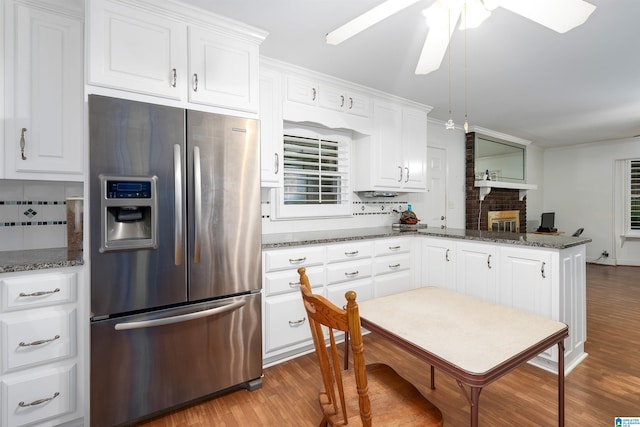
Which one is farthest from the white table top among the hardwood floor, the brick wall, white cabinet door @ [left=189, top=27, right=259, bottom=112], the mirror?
the mirror

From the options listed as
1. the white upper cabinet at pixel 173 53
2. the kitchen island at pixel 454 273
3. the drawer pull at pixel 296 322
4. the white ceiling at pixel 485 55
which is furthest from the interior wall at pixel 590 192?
the white upper cabinet at pixel 173 53

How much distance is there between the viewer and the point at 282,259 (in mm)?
2363

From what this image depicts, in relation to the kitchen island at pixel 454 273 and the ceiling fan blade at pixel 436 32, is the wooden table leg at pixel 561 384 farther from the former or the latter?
the ceiling fan blade at pixel 436 32

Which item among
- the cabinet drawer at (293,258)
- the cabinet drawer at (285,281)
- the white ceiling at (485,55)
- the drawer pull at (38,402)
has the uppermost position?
the white ceiling at (485,55)

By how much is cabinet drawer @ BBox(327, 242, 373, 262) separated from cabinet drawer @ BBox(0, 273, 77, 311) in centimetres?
169

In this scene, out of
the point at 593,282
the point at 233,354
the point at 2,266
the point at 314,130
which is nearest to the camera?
the point at 2,266

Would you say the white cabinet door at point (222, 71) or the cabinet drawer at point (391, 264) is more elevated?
the white cabinet door at point (222, 71)

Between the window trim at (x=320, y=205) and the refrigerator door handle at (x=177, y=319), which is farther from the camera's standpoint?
the window trim at (x=320, y=205)

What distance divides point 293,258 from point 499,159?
456 centimetres

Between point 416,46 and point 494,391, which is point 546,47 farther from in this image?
point 494,391

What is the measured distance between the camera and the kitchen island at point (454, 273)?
7.38ft

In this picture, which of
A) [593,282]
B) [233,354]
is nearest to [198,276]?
[233,354]

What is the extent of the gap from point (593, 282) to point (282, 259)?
5.07 metres

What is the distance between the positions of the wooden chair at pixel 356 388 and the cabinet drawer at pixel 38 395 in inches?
54.0
